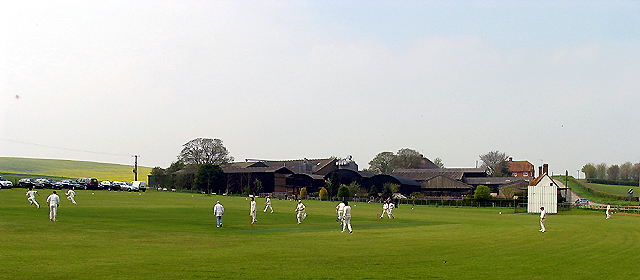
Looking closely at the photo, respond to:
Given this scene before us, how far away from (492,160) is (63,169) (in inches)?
5229

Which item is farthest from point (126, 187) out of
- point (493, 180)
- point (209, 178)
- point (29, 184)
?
point (493, 180)

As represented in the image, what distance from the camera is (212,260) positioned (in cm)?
1827

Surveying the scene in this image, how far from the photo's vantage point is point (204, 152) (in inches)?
5394

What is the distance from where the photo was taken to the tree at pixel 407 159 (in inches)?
7165

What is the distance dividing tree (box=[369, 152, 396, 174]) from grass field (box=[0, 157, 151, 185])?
72.8 meters

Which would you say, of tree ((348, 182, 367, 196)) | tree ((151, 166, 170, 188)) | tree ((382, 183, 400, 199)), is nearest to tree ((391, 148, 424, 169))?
tree ((382, 183, 400, 199))

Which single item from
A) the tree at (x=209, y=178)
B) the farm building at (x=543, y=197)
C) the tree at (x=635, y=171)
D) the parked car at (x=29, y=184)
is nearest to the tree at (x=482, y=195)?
the farm building at (x=543, y=197)

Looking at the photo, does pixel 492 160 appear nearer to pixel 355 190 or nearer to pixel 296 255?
pixel 355 190

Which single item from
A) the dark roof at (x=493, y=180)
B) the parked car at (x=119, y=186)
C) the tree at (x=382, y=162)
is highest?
the tree at (x=382, y=162)

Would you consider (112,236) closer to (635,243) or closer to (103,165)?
(635,243)

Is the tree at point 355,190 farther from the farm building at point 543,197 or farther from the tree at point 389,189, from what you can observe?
the farm building at point 543,197

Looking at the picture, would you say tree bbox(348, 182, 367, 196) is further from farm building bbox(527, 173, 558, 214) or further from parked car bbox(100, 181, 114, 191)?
parked car bbox(100, 181, 114, 191)

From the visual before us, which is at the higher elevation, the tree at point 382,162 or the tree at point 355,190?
the tree at point 382,162

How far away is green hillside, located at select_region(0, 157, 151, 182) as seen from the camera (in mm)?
146500
